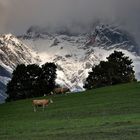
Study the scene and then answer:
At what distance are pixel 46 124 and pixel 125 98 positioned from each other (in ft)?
65.8

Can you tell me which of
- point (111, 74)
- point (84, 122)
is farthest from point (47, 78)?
point (84, 122)

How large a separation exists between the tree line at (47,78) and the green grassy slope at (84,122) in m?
61.9

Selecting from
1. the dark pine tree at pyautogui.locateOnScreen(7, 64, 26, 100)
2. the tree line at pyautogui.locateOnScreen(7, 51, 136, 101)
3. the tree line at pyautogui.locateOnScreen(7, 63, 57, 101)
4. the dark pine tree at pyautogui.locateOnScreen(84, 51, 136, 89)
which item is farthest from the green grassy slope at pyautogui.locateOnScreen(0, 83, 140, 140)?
the dark pine tree at pyautogui.locateOnScreen(84, 51, 136, 89)

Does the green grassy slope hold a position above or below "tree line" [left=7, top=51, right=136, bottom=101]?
below

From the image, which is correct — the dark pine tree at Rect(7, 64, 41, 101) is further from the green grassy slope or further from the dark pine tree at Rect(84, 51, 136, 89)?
the green grassy slope

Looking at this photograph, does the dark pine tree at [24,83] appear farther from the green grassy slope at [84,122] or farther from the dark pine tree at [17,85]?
the green grassy slope at [84,122]

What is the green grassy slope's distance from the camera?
109 ft

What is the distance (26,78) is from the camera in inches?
5207

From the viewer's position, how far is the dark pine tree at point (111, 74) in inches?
5079

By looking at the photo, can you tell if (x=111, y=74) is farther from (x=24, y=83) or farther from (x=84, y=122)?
(x=84, y=122)

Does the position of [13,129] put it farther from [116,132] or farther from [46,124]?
[116,132]

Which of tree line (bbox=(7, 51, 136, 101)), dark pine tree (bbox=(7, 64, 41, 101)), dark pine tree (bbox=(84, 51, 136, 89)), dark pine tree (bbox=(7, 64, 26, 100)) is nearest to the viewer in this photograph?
dark pine tree (bbox=(7, 64, 41, 101))

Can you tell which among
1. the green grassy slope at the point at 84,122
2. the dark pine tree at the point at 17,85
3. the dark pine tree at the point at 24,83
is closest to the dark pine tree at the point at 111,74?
the dark pine tree at the point at 24,83

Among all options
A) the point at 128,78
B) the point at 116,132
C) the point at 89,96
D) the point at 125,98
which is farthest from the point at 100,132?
the point at 128,78
